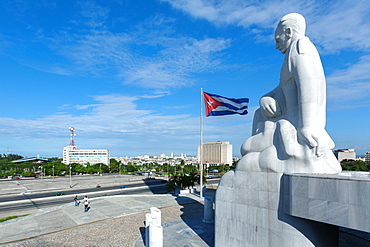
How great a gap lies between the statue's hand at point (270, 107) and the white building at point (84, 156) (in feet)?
462

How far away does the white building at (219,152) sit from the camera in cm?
16500

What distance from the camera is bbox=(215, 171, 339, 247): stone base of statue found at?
8.34 metres

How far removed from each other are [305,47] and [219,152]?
16070cm

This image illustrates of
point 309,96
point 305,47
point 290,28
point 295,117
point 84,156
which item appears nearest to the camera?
point 309,96

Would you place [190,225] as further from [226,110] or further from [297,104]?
[297,104]

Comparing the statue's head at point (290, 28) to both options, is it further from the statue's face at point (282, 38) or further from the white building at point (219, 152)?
the white building at point (219, 152)

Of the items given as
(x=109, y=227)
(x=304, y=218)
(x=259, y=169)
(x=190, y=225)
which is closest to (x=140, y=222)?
(x=109, y=227)

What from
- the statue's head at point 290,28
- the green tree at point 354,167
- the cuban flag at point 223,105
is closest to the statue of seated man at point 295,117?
the statue's head at point 290,28

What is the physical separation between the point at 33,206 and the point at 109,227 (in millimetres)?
17515

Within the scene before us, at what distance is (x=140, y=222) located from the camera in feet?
60.7

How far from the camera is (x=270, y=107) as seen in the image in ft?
33.7

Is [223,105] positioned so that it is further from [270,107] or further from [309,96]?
[309,96]

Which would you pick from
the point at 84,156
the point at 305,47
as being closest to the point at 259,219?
the point at 305,47

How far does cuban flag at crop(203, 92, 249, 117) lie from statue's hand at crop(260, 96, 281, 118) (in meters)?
7.12
